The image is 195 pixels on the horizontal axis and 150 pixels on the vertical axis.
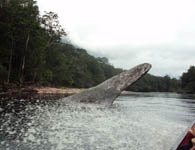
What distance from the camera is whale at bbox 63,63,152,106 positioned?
17500 millimetres

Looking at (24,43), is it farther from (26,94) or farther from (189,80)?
(189,80)

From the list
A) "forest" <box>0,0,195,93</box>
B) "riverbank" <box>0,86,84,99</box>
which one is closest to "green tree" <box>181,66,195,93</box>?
"forest" <box>0,0,195,93</box>

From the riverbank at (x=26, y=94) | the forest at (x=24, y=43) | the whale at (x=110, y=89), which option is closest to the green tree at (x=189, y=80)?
the forest at (x=24, y=43)

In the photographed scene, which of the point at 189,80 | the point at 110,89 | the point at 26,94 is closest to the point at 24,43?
the point at 26,94

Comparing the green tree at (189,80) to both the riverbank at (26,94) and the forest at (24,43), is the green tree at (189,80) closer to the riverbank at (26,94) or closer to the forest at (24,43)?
the forest at (24,43)

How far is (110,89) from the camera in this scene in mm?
17703

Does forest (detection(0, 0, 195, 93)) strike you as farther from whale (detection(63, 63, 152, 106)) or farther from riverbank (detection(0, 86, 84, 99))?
whale (detection(63, 63, 152, 106))

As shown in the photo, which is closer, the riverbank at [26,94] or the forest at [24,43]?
the riverbank at [26,94]

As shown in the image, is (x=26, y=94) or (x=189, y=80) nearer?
(x=26, y=94)

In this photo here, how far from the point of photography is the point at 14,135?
6871mm

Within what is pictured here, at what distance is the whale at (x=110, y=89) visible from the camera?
17500mm

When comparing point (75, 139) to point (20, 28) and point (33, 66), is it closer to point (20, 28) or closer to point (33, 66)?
point (20, 28)

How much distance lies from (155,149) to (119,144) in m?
1.10

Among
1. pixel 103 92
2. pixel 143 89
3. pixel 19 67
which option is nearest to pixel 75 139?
pixel 103 92
